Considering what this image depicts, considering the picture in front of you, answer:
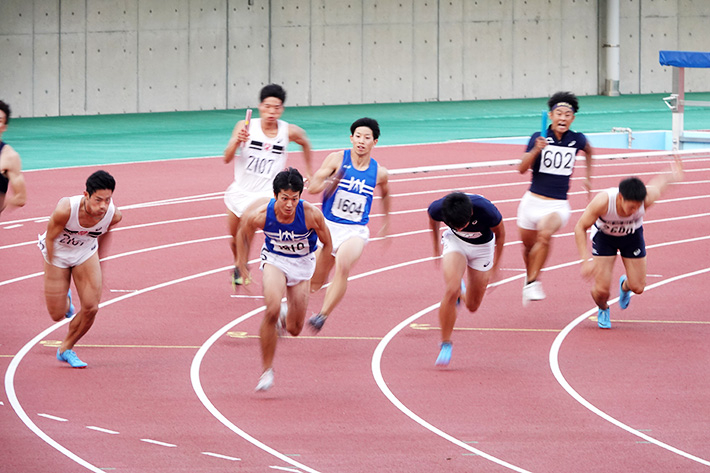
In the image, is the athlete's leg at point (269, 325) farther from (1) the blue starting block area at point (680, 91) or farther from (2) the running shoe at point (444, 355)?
(1) the blue starting block area at point (680, 91)

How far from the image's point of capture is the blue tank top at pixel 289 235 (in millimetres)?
7723

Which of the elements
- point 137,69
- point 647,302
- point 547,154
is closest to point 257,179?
point 547,154

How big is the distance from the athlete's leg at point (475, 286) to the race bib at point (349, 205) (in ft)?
3.62

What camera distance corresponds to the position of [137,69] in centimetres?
3061

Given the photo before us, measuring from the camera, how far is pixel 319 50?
33281 millimetres

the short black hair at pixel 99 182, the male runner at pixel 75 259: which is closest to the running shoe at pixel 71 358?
the male runner at pixel 75 259

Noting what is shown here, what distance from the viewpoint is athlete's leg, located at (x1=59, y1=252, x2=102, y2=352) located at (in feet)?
26.5

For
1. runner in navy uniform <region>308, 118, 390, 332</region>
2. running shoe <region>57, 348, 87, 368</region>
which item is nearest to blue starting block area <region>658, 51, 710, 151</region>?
runner in navy uniform <region>308, 118, 390, 332</region>

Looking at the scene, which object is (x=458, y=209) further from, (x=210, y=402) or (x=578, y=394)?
(x=210, y=402)

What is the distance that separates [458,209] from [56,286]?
2896 mm

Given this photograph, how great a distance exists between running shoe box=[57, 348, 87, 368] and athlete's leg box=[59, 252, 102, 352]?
0.03m

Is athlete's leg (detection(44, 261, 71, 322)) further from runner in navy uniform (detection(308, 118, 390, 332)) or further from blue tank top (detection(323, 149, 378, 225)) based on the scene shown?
blue tank top (detection(323, 149, 378, 225))

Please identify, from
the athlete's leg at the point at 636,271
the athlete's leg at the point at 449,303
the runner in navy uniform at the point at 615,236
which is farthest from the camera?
the athlete's leg at the point at 636,271

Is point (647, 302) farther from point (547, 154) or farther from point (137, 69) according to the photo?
point (137, 69)
